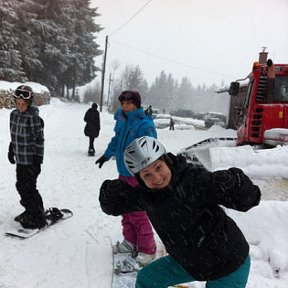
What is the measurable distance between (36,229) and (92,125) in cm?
695

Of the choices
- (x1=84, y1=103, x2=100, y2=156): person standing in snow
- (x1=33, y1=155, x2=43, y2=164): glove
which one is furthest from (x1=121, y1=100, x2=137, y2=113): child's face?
(x1=84, y1=103, x2=100, y2=156): person standing in snow

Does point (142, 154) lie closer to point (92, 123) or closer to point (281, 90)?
point (281, 90)

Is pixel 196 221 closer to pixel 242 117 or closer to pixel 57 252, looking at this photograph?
pixel 57 252

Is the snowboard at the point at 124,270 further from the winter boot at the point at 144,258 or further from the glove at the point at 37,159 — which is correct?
the glove at the point at 37,159

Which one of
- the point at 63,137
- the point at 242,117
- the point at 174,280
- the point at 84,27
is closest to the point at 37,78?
the point at 84,27

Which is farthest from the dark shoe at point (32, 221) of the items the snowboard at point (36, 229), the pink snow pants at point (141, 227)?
the pink snow pants at point (141, 227)

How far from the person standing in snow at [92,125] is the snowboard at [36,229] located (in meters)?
5.83

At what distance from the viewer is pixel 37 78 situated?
35.4 m

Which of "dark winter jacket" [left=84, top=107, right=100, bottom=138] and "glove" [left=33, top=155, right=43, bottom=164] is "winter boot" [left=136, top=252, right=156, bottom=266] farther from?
"dark winter jacket" [left=84, top=107, right=100, bottom=138]

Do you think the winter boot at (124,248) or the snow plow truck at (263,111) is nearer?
the winter boot at (124,248)

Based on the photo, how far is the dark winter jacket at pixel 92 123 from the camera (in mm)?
11477

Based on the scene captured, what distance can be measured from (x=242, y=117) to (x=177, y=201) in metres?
8.07

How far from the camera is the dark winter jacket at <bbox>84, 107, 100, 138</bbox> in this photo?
452 inches

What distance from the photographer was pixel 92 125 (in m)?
11.6
